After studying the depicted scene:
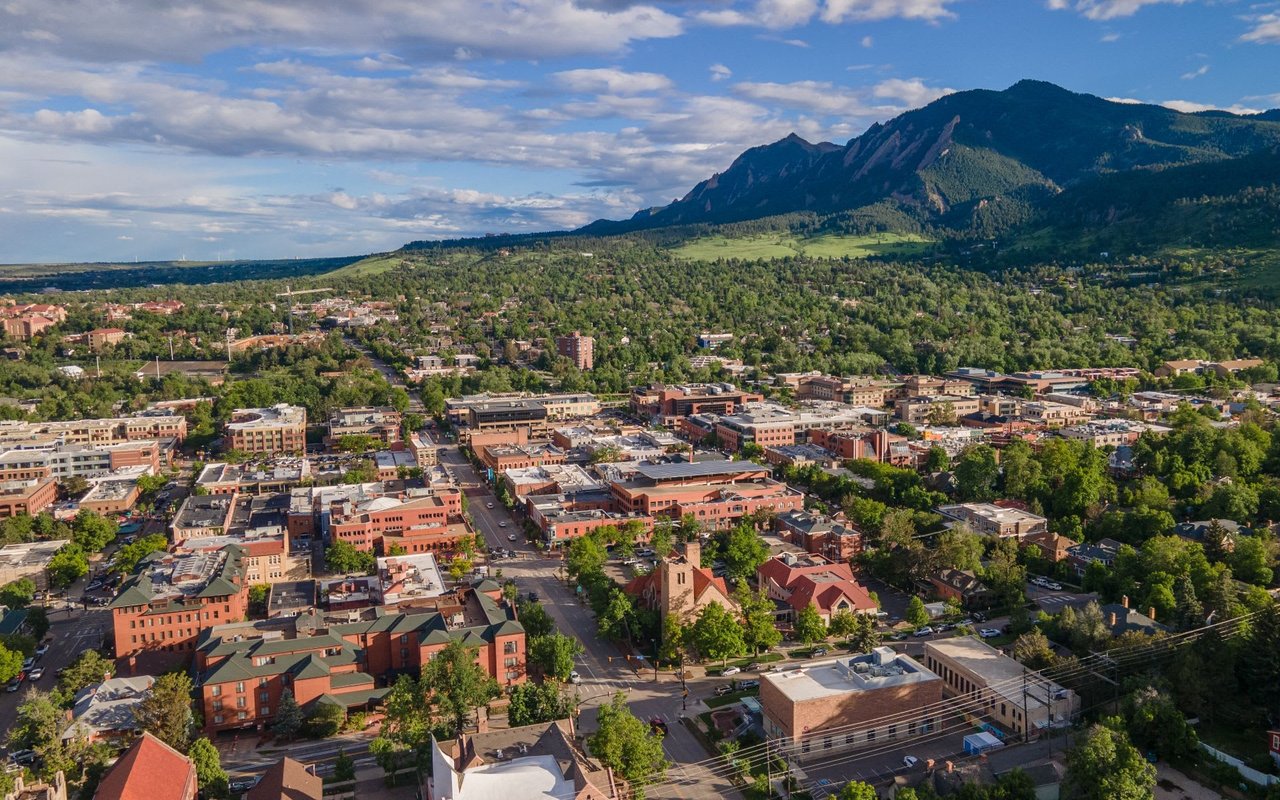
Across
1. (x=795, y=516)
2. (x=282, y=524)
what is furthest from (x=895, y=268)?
(x=282, y=524)

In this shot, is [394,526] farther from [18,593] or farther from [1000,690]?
[1000,690]

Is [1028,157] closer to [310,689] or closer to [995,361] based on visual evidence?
[995,361]

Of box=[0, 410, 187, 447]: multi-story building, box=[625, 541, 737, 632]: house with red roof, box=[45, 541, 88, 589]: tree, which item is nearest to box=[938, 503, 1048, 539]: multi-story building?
box=[625, 541, 737, 632]: house with red roof

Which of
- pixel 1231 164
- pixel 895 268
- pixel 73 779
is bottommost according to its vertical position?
pixel 73 779

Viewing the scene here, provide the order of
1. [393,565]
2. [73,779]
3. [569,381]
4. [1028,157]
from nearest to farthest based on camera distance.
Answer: [73,779]
[393,565]
[569,381]
[1028,157]

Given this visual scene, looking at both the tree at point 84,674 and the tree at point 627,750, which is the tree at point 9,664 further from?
the tree at point 627,750
